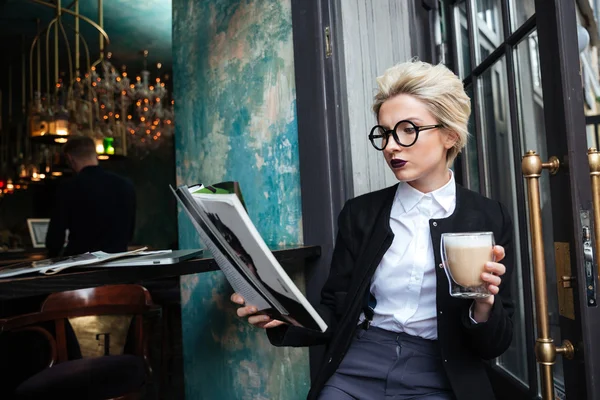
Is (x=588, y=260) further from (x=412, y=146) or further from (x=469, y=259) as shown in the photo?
(x=412, y=146)

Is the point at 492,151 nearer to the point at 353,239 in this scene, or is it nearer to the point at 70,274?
the point at 353,239

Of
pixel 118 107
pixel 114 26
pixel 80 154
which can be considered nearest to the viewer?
pixel 80 154

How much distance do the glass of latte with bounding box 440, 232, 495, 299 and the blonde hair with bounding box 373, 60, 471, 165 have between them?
1.32ft

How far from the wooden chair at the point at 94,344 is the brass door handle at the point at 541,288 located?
1.39 m

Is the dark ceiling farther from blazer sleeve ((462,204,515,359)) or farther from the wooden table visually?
blazer sleeve ((462,204,515,359))

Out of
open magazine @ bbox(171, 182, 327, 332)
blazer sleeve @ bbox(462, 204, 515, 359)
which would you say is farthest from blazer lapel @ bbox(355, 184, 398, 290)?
open magazine @ bbox(171, 182, 327, 332)

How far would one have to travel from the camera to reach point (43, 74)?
24.6ft

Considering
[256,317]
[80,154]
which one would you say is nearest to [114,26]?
[80,154]

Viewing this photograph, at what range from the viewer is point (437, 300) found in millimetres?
1297

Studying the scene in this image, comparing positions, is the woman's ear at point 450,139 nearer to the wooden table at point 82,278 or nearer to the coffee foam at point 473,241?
the coffee foam at point 473,241

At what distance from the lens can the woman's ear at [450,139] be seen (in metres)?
1.41

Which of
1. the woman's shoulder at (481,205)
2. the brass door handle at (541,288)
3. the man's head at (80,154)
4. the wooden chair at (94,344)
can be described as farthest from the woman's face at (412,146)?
the man's head at (80,154)

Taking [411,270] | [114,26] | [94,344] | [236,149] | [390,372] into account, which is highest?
[114,26]

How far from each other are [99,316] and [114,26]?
15.0ft
